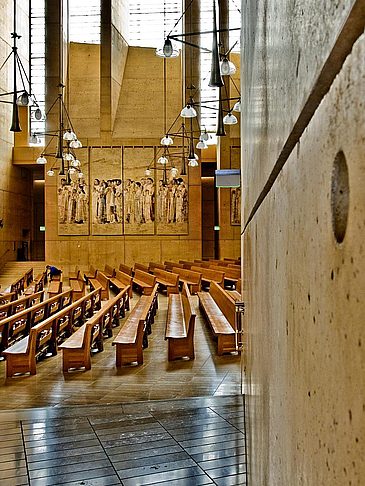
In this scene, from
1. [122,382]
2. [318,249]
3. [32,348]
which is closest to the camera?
[318,249]

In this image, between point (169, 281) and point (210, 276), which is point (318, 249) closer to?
point (210, 276)

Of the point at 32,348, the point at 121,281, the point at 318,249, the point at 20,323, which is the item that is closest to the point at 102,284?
the point at 121,281

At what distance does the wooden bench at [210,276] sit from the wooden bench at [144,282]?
1554 millimetres

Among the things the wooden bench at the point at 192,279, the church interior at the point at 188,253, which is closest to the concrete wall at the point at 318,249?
the church interior at the point at 188,253

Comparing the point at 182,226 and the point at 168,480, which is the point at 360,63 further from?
the point at 182,226

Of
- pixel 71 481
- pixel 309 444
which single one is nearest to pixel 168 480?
pixel 71 481

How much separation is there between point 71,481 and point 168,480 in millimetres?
592

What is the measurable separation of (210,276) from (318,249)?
16.2m

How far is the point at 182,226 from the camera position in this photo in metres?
23.6

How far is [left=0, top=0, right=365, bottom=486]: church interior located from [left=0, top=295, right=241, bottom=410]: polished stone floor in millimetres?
45

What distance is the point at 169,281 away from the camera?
17.0m

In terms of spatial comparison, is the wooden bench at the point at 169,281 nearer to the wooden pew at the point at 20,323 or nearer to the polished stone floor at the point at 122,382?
the wooden pew at the point at 20,323

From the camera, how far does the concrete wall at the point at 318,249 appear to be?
1.63 feet

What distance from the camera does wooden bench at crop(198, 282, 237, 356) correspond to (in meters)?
8.20
